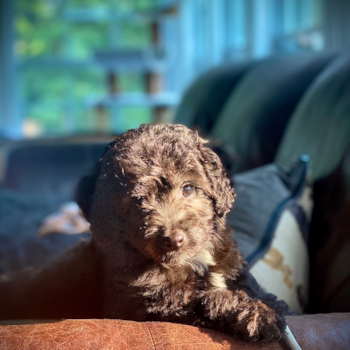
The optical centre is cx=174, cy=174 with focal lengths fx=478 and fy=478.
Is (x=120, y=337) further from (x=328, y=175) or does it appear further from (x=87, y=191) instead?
(x=328, y=175)

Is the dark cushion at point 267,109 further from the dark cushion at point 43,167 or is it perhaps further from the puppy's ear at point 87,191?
the puppy's ear at point 87,191

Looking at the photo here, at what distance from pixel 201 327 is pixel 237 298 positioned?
79 millimetres

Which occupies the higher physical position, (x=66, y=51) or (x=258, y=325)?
(x=66, y=51)

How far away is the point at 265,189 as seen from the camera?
1.47 m

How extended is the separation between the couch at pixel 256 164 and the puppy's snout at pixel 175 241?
5.3 inches

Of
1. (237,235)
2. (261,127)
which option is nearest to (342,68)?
(261,127)

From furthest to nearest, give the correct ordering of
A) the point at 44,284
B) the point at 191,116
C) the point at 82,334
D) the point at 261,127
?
the point at 191,116
the point at 261,127
the point at 44,284
the point at 82,334

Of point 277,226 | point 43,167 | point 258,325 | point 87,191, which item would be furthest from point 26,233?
point 258,325

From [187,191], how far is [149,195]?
77 millimetres

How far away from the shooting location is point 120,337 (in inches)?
29.6

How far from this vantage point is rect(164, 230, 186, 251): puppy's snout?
29.5 inches

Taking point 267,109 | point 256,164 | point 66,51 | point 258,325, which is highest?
point 66,51

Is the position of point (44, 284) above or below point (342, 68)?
below

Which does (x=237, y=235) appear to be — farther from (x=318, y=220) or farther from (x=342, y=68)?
(x=342, y=68)
